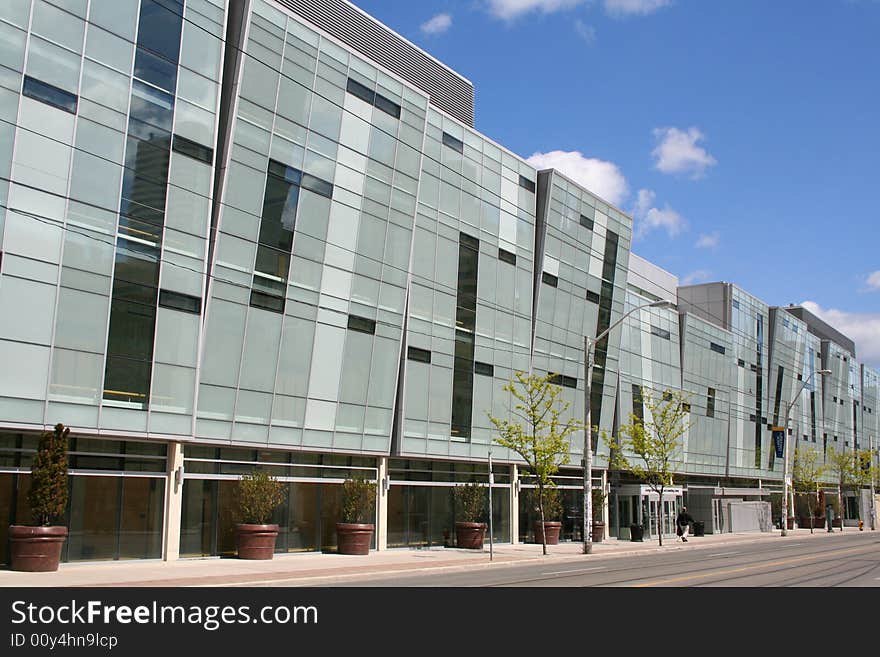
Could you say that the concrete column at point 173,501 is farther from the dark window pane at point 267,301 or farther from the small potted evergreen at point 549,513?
the small potted evergreen at point 549,513

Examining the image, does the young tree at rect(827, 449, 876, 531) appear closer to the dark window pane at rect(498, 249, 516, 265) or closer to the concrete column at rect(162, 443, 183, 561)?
the dark window pane at rect(498, 249, 516, 265)

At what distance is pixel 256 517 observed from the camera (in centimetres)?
2997

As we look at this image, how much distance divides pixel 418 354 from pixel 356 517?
7.91 m

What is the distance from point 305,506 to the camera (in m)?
33.8

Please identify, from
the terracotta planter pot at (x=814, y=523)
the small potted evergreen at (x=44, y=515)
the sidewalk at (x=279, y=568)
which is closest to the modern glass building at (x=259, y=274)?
A: the sidewalk at (x=279, y=568)

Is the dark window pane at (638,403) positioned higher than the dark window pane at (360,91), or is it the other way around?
the dark window pane at (360,91)

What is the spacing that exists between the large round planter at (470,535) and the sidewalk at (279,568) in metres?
0.59

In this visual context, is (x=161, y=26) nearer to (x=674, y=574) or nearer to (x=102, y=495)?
(x=102, y=495)

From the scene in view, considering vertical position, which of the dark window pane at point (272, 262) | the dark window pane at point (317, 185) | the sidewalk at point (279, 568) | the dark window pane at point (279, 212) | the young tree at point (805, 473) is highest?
the dark window pane at point (317, 185)

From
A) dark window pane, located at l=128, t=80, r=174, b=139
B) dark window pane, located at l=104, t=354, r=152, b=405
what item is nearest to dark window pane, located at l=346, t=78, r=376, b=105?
dark window pane, located at l=128, t=80, r=174, b=139

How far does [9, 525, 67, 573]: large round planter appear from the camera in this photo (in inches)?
918

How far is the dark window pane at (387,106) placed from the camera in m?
36.5
